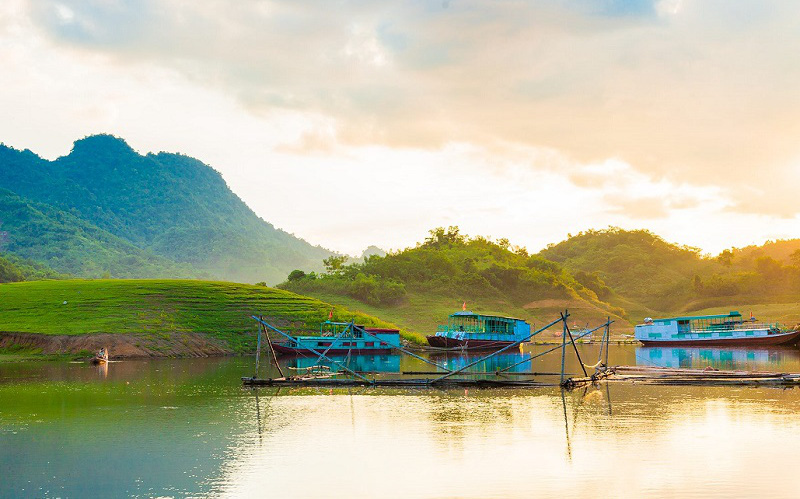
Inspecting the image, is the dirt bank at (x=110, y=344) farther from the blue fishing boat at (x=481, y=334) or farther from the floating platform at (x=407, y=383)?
the floating platform at (x=407, y=383)

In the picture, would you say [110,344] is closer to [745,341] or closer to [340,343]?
[340,343]

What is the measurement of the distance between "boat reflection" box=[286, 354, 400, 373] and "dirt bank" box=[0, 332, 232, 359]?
14.1 m

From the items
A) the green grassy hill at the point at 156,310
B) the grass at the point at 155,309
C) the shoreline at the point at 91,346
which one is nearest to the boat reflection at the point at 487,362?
the green grassy hill at the point at 156,310

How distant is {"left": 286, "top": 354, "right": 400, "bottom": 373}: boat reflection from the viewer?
68338 mm

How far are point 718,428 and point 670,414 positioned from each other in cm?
377

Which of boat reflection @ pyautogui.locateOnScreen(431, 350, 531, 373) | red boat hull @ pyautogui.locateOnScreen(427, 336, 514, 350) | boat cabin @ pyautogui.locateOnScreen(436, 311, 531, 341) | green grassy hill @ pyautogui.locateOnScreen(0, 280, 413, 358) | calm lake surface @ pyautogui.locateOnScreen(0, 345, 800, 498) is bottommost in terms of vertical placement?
calm lake surface @ pyautogui.locateOnScreen(0, 345, 800, 498)

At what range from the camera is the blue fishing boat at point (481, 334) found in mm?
90875

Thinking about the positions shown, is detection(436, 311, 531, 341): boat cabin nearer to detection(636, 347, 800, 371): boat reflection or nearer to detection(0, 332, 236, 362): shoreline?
detection(636, 347, 800, 371): boat reflection

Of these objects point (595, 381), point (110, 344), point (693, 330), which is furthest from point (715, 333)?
point (110, 344)

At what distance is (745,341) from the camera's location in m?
95.9

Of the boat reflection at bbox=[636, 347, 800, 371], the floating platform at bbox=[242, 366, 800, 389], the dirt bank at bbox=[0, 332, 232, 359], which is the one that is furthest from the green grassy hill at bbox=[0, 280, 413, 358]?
the floating platform at bbox=[242, 366, 800, 389]

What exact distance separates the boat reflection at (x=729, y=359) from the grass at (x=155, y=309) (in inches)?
1758

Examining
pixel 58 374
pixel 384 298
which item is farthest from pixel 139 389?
pixel 384 298

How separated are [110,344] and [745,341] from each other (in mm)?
78707
